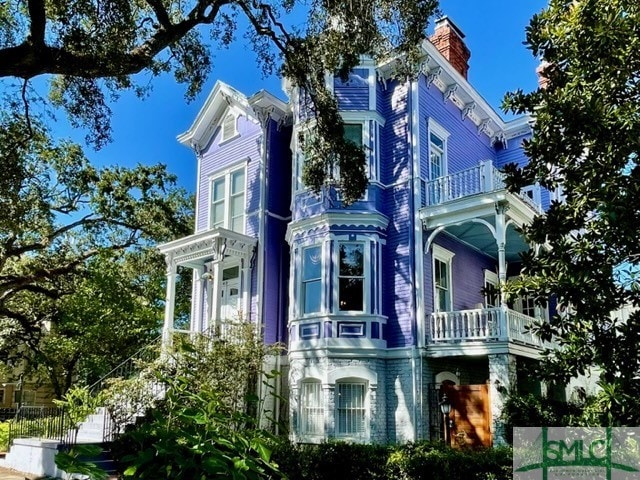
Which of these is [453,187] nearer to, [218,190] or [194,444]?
[218,190]

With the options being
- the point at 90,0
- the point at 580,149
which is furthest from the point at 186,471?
the point at 90,0

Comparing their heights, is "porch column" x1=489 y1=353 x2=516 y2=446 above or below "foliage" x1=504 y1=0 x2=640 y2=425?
below

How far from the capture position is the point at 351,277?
1396 cm

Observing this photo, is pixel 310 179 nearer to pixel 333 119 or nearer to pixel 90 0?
pixel 333 119

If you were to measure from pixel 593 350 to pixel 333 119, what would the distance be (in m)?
8.16

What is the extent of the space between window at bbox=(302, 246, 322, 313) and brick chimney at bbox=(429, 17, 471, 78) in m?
7.78

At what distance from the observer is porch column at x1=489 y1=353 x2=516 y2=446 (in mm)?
11734

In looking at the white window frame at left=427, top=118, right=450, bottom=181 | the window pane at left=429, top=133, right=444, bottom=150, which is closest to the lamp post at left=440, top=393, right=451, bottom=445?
the white window frame at left=427, top=118, right=450, bottom=181

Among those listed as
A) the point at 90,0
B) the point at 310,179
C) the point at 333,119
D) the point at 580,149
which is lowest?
the point at 580,149

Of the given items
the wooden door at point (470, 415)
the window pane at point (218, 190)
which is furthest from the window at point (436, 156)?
the window pane at point (218, 190)

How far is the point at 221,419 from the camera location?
2.88 meters

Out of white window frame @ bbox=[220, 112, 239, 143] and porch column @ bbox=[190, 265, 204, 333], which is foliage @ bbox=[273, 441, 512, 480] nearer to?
porch column @ bbox=[190, 265, 204, 333]

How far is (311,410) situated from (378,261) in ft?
12.6

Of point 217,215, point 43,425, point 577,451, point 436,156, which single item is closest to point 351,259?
point 436,156
